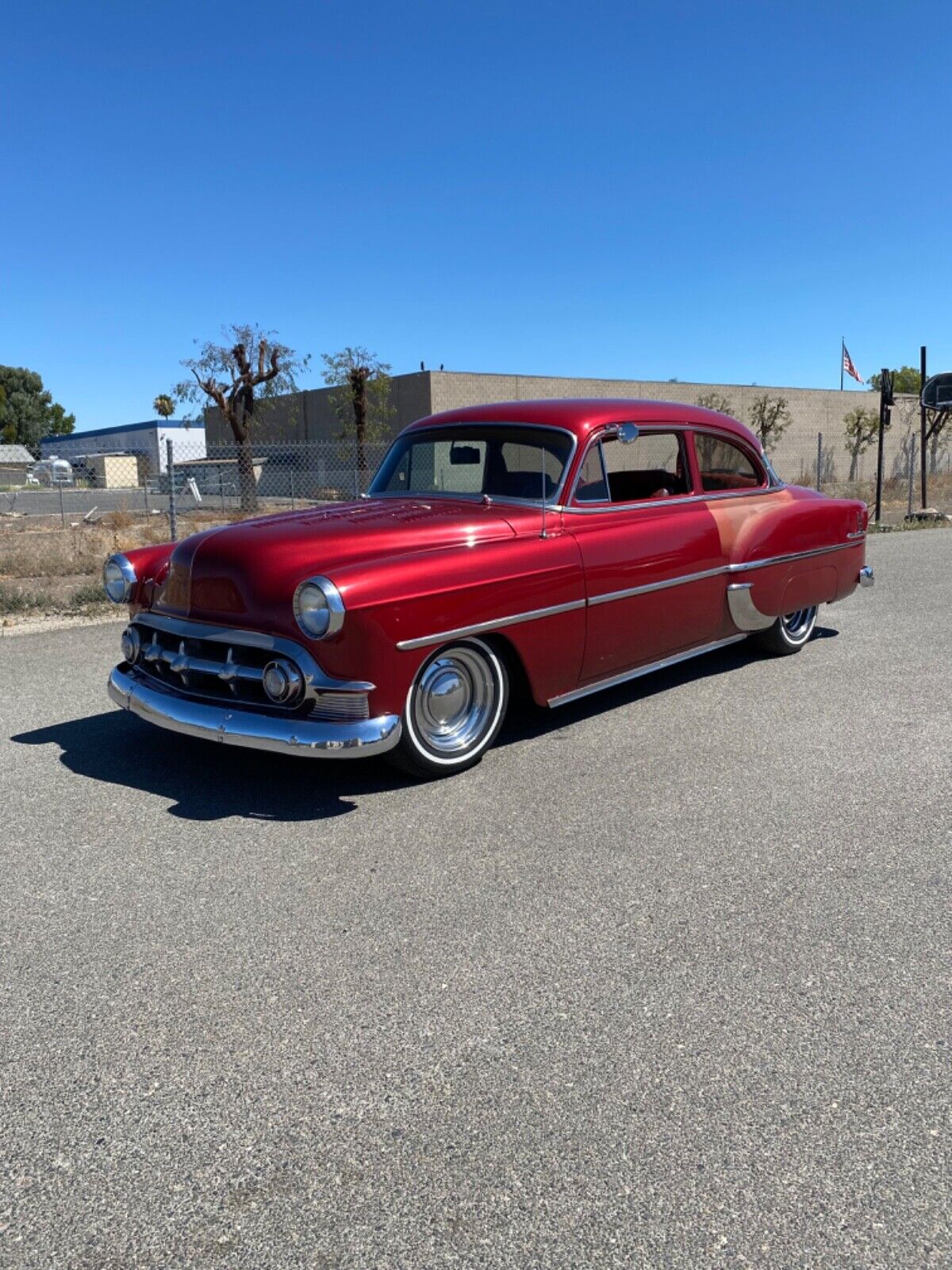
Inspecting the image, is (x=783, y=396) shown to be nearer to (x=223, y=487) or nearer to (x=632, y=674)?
(x=223, y=487)

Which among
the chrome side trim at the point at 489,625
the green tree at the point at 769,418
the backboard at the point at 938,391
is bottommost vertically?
the chrome side trim at the point at 489,625

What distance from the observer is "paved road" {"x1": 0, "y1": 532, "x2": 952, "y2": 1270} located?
6.12 ft

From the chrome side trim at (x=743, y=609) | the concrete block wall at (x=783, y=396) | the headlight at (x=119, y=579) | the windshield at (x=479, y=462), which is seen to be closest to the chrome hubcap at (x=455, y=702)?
the windshield at (x=479, y=462)

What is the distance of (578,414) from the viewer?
5039 millimetres

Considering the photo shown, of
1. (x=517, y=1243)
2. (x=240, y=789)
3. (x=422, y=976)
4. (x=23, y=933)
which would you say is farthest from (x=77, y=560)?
(x=517, y=1243)

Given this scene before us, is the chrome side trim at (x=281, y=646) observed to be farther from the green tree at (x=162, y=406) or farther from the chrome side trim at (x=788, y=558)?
the green tree at (x=162, y=406)

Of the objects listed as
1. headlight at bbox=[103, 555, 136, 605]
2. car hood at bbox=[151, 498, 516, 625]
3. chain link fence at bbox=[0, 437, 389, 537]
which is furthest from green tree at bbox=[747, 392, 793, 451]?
headlight at bbox=[103, 555, 136, 605]

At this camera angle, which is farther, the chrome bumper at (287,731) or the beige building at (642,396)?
the beige building at (642,396)

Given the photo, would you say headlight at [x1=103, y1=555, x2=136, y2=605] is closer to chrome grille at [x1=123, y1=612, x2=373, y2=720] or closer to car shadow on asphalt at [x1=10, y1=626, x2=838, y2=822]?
chrome grille at [x1=123, y1=612, x2=373, y2=720]

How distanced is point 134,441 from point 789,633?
2699 inches

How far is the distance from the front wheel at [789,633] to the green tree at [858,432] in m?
37.6

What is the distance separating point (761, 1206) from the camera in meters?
1.88

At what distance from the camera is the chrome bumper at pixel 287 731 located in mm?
3676

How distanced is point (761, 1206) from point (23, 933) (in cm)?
217
